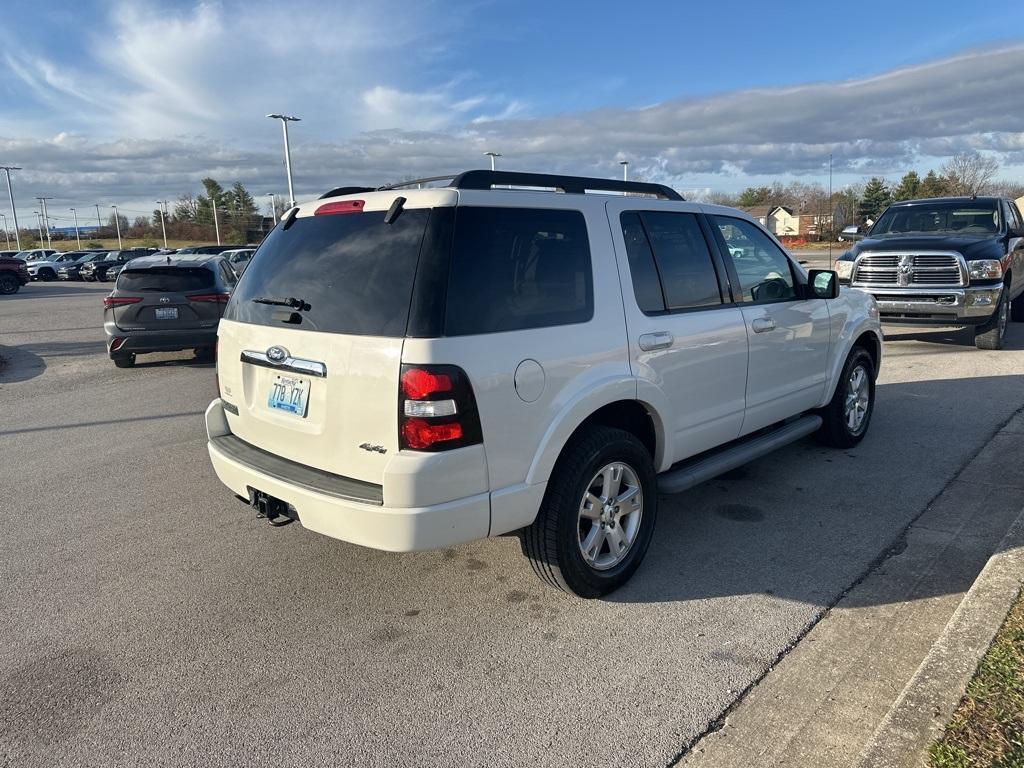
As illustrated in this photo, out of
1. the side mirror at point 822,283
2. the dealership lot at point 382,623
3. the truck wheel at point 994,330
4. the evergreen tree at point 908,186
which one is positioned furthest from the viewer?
the evergreen tree at point 908,186

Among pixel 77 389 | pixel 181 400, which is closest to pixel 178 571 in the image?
pixel 181 400

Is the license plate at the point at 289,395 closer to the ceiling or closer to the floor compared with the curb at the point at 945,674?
closer to the ceiling

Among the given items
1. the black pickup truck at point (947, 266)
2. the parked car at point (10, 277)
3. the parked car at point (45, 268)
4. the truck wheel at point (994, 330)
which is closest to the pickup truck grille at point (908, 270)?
the black pickup truck at point (947, 266)

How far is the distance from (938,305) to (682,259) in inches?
292

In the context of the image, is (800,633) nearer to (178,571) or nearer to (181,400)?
(178,571)

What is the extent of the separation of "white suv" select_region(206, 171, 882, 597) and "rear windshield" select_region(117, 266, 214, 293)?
21.8 feet

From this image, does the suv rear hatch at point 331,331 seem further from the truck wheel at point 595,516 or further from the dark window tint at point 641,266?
the dark window tint at point 641,266

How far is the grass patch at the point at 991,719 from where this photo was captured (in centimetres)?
226

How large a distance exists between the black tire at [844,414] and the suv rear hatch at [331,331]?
152 inches

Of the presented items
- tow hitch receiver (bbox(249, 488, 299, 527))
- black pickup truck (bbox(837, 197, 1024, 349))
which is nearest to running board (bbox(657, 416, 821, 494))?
tow hitch receiver (bbox(249, 488, 299, 527))

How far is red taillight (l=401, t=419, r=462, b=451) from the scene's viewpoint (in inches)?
113

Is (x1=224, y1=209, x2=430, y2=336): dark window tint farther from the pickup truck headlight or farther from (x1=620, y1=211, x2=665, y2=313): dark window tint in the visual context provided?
the pickup truck headlight

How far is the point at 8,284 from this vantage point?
101ft

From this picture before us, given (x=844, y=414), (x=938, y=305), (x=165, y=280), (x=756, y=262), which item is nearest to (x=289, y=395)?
(x=756, y=262)
